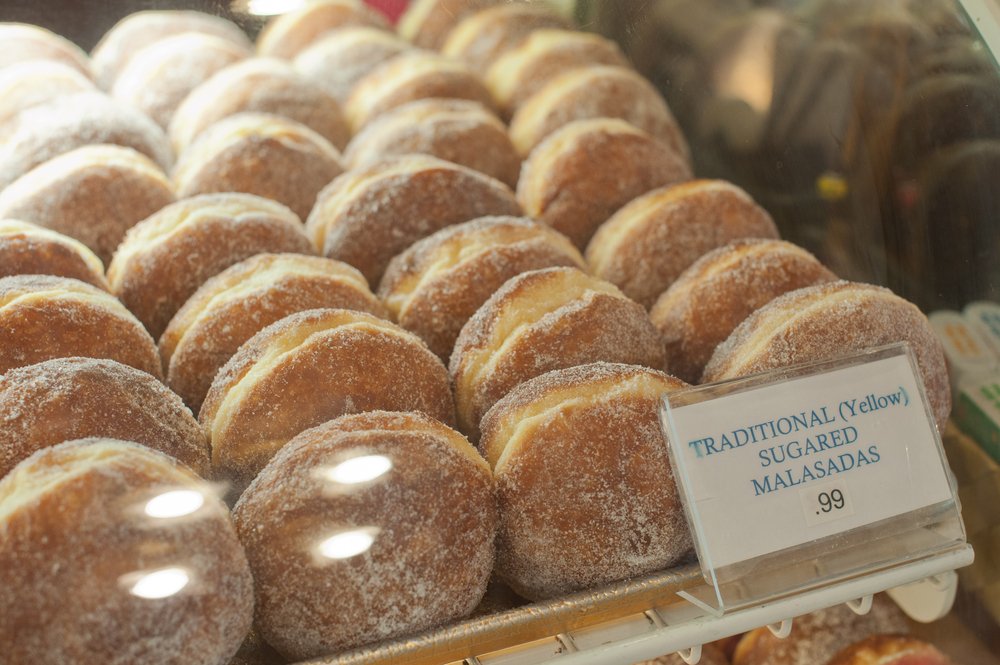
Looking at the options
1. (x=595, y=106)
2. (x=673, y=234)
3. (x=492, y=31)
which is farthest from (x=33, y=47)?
(x=673, y=234)

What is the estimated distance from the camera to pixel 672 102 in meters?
2.23

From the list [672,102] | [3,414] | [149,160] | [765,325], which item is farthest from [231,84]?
[765,325]

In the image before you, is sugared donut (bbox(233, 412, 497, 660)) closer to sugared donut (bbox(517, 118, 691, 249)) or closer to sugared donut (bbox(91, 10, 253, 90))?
sugared donut (bbox(517, 118, 691, 249))

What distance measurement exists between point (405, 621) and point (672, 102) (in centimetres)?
155

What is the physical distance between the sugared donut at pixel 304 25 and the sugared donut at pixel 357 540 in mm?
1591

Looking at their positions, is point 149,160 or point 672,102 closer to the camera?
point 149,160

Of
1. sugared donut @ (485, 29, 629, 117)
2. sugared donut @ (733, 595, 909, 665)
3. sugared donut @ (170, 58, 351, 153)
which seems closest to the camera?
sugared donut @ (733, 595, 909, 665)

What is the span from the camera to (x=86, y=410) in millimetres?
1070

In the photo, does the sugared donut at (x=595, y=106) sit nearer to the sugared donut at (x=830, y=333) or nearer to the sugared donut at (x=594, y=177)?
the sugared donut at (x=594, y=177)

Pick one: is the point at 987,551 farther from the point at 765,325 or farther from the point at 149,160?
the point at 149,160

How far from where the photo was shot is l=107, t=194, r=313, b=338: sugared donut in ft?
4.93

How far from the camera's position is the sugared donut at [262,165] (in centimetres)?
175

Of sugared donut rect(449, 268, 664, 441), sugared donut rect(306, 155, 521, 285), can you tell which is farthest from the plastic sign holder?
sugared donut rect(306, 155, 521, 285)

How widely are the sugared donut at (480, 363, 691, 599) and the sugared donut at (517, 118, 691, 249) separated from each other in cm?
70
